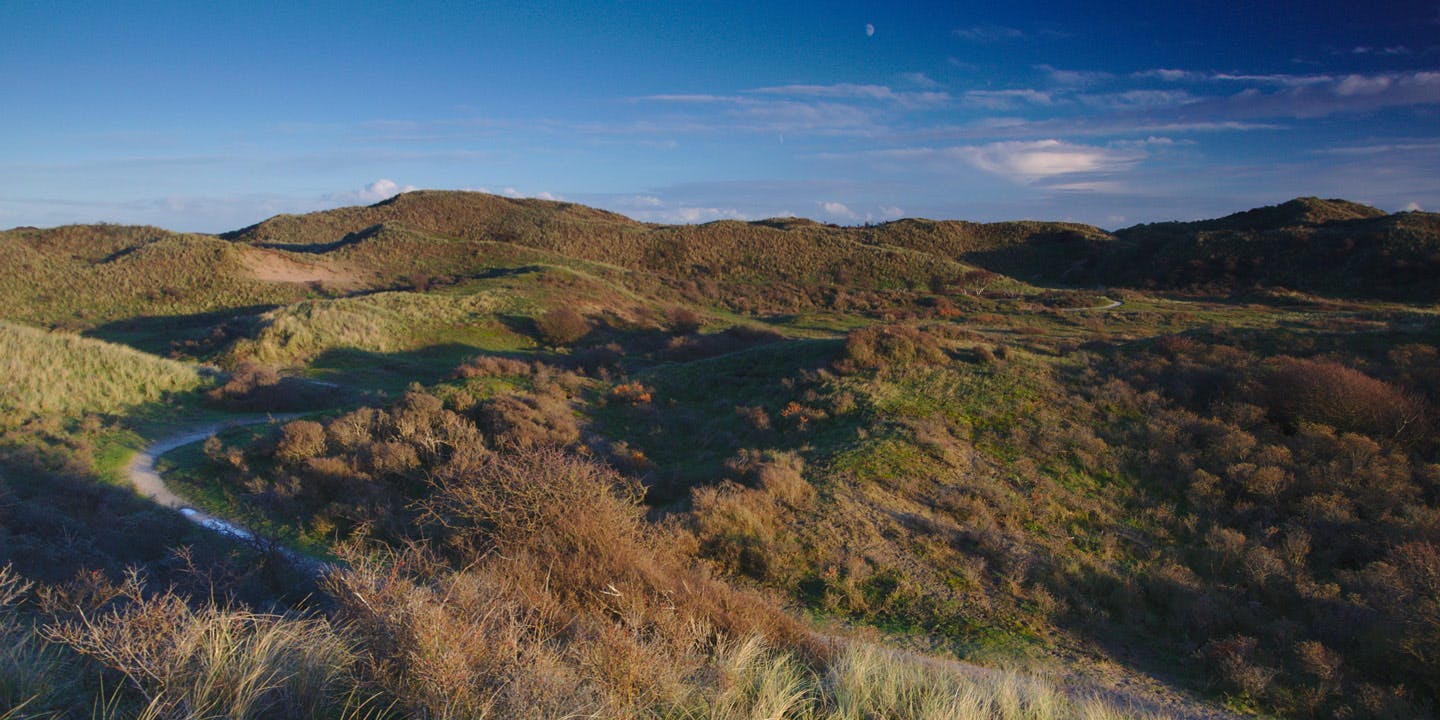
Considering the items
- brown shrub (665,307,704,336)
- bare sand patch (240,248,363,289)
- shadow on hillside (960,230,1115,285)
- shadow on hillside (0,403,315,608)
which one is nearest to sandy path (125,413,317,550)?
shadow on hillside (0,403,315,608)

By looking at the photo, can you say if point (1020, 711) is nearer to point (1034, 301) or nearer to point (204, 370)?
point (204, 370)

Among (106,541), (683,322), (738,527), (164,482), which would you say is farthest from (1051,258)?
(106,541)

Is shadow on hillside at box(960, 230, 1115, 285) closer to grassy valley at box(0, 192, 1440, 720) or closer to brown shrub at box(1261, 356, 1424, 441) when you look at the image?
grassy valley at box(0, 192, 1440, 720)

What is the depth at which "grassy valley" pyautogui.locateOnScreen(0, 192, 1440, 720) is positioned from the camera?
13.5 feet

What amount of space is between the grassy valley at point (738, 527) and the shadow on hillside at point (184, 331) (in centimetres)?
79

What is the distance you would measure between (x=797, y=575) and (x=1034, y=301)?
34614mm

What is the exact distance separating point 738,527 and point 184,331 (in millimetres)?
31271

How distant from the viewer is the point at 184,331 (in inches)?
1163

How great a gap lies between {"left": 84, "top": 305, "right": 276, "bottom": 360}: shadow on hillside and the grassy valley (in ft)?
2.60

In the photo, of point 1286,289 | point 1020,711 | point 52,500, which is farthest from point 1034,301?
point 52,500

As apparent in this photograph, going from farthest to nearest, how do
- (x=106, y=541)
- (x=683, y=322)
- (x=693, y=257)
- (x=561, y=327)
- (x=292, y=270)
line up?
(x=693, y=257), (x=292, y=270), (x=683, y=322), (x=561, y=327), (x=106, y=541)

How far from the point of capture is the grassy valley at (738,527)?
412 cm

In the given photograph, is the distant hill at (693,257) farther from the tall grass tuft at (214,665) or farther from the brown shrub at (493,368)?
the tall grass tuft at (214,665)

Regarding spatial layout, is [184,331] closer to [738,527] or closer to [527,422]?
[527,422]
